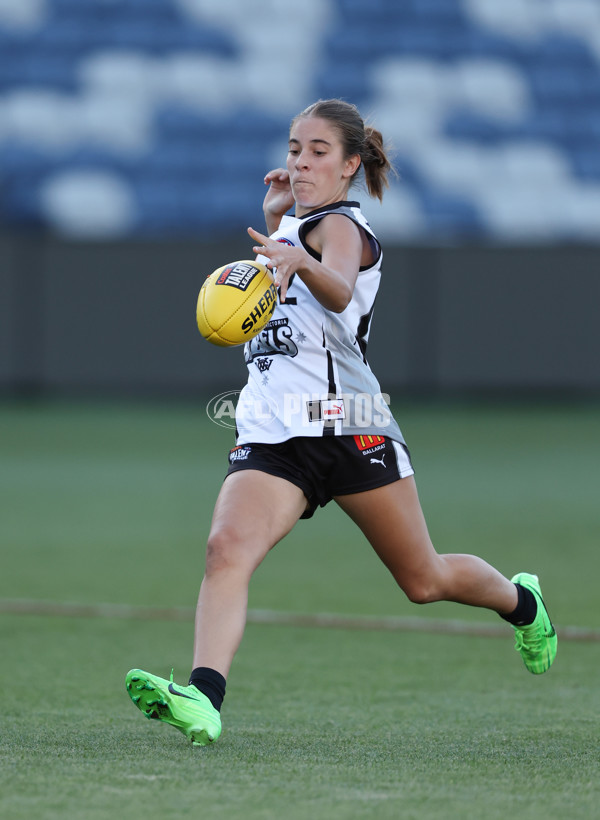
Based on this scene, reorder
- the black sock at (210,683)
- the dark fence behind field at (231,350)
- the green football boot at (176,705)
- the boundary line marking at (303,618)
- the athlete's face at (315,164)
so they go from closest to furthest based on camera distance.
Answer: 1. the green football boot at (176,705)
2. the black sock at (210,683)
3. the athlete's face at (315,164)
4. the boundary line marking at (303,618)
5. the dark fence behind field at (231,350)

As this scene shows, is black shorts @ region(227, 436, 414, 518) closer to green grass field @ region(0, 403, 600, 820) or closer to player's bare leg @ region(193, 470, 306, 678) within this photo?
player's bare leg @ region(193, 470, 306, 678)

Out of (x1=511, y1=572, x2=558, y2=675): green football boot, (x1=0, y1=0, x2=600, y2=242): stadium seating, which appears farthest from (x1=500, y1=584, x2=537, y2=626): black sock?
(x1=0, y1=0, x2=600, y2=242): stadium seating

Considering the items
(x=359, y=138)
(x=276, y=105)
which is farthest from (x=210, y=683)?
(x=276, y=105)

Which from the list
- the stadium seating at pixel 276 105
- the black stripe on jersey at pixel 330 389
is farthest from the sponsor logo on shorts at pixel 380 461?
the stadium seating at pixel 276 105

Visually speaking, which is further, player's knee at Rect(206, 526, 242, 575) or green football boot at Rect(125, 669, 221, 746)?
player's knee at Rect(206, 526, 242, 575)

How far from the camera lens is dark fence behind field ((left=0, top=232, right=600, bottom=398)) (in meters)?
20.7

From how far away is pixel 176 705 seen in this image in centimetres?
382

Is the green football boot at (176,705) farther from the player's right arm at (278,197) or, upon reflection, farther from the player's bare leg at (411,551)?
the player's right arm at (278,197)

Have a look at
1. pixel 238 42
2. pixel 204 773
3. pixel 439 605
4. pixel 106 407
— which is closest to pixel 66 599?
pixel 439 605

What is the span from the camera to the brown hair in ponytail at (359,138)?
4.57 meters

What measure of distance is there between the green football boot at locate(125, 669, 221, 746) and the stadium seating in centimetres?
1868

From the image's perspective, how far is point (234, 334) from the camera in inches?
161

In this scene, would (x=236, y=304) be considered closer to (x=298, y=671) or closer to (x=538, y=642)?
(x=538, y=642)

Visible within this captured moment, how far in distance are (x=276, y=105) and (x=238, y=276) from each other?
66.2 feet
